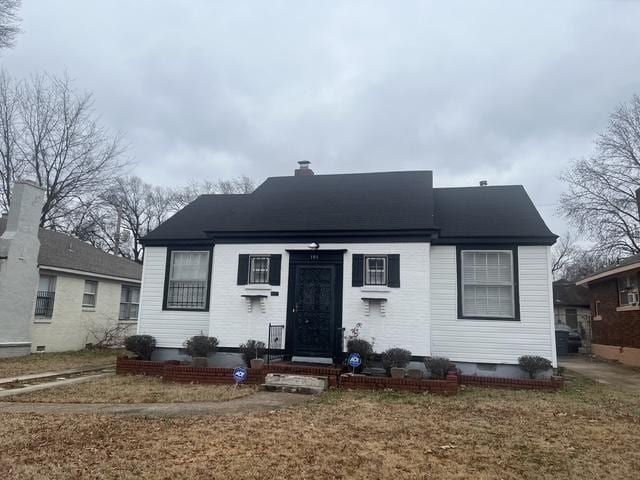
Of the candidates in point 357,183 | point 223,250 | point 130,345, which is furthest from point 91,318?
point 357,183

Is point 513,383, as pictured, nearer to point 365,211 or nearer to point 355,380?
point 355,380

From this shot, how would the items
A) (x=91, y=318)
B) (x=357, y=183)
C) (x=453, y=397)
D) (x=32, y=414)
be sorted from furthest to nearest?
(x=91, y=318)
(x=357, y=183)
(x=453, y=397)
(x=32, y=414)

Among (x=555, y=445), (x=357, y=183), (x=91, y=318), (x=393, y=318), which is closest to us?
(x=555, y=445)

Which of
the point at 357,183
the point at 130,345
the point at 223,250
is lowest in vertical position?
the point at 130,345

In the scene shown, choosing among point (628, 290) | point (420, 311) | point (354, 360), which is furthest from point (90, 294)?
point (628, 290)

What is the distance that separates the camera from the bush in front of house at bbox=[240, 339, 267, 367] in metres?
10.4

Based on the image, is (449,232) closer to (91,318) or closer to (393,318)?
(393,318)

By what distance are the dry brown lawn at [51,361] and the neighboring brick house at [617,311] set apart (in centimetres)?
1799

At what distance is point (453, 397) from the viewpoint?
8.47 m

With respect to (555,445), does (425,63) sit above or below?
above

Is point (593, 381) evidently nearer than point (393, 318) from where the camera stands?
No

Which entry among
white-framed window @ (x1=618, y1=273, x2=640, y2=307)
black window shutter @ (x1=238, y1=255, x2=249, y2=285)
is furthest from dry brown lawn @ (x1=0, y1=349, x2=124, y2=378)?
white-framed window @ (x1=618, y1=273, x2=640, y2=307)

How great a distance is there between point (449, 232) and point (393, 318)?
259 centimetres

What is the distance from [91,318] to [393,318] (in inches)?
523
